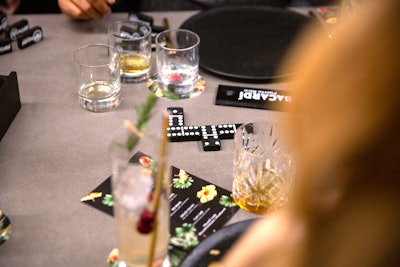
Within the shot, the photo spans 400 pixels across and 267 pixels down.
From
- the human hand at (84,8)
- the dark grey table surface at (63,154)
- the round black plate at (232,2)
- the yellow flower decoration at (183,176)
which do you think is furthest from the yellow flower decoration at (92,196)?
the round black plate at (232,2)

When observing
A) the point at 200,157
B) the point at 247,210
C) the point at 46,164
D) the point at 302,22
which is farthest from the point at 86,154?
the point at 302,22

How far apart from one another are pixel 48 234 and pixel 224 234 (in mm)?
282

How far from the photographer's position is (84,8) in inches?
61.7

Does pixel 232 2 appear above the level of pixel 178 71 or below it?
below

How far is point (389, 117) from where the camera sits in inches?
17.6

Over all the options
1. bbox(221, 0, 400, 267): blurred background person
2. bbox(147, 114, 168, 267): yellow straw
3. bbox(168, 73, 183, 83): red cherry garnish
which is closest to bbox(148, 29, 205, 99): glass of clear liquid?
bbox(168, 73, 183, 83): red cherry garnish

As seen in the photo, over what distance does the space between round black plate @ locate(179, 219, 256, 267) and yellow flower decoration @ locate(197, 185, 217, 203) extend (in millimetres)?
87

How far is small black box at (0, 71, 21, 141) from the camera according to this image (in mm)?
1200

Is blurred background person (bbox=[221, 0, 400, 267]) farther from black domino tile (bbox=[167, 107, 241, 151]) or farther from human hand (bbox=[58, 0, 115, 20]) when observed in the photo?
human hand (bbox=[58, 0, 115, 20])

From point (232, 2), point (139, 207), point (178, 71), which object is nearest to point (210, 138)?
point (178, 71)

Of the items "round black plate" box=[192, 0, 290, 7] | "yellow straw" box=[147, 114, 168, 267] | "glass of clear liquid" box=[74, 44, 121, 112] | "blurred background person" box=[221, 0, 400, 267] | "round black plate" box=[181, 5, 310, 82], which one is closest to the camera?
"blurred background person" box=[221, 0, 400, 267]

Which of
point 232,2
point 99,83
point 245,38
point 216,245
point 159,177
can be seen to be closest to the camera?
point 159,177

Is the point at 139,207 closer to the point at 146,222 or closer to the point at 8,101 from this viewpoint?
the point at 146,222

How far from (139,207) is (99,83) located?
0.55 meters
